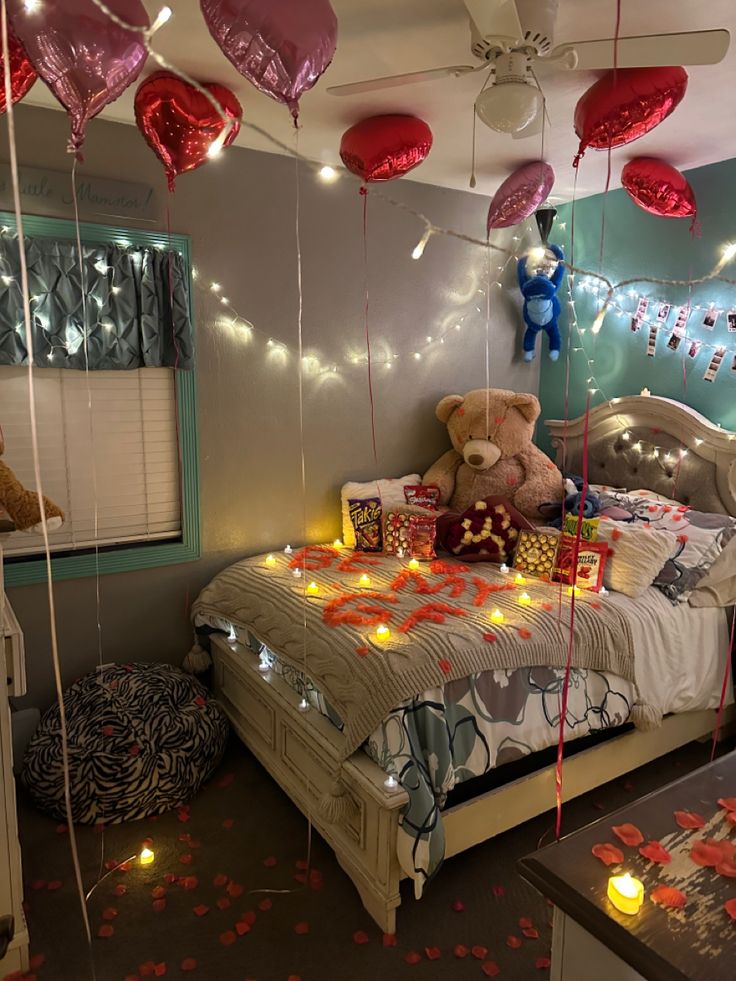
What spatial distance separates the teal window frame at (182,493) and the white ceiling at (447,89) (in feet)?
1.43

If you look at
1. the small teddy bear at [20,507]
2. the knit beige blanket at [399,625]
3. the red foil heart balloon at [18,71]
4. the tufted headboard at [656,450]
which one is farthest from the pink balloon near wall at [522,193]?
the small teddy bear at [20,507]

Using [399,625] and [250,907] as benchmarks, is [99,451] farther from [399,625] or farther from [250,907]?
[250,907]

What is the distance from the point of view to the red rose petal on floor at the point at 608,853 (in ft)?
3.33

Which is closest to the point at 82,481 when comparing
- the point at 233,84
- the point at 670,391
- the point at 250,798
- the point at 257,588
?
the point at 257,588

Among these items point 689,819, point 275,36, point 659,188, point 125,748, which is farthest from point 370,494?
point 689,819

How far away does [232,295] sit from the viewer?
9.29 ft

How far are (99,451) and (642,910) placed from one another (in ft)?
7.78

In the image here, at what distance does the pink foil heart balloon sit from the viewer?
136cm

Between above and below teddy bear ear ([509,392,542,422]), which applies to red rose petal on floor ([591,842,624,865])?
below

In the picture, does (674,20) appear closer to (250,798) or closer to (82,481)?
(82,481)

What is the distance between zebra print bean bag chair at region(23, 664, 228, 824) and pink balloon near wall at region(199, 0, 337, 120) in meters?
2.00

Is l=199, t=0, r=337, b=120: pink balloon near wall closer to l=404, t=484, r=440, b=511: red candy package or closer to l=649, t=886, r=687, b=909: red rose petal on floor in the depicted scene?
l=649, t=886, r=687, b=909: red rose petal on floor

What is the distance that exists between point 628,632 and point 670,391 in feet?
4.74

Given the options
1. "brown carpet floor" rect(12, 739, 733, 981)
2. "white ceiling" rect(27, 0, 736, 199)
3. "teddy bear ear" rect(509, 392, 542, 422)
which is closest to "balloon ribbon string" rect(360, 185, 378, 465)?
"white ceiling" rect(27, 0, 736, 199)
